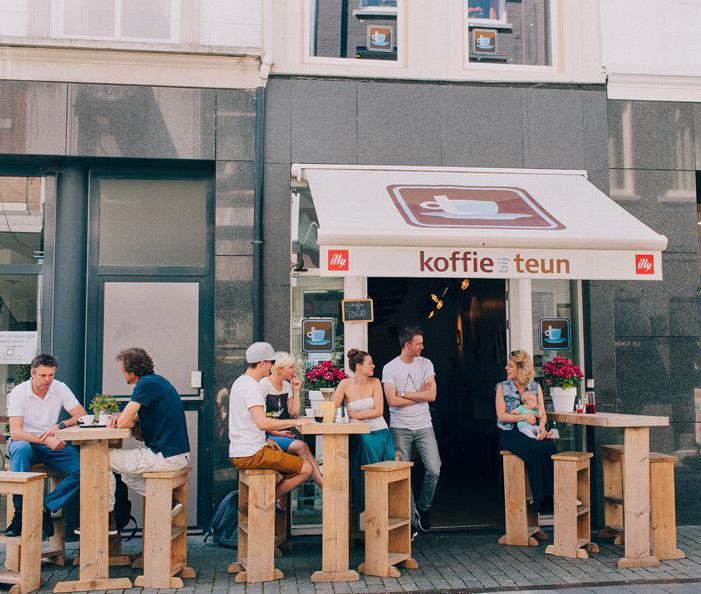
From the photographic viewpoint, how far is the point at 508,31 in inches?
332

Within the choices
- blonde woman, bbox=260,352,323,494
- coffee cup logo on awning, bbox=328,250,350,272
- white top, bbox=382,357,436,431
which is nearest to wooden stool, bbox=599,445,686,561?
white top, bbox=382,357,436,431

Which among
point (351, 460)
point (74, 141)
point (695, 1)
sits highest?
point (695, 1)

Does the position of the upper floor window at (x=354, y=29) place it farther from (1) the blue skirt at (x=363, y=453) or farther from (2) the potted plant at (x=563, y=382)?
(1) the blue skirt at (x=363, y=453)

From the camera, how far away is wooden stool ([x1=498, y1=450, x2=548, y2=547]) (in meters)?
7.16

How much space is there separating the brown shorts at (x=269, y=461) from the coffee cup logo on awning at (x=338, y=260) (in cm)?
153

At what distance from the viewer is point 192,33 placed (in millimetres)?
7812

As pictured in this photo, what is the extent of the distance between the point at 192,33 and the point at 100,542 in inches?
186

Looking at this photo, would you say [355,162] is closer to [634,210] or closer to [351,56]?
[351,56]

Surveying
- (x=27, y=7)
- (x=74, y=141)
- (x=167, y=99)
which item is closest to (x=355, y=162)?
(x=167, y=99)

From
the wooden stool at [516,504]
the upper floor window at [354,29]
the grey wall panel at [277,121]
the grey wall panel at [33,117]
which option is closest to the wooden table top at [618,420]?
the wooden stool at [516,504]

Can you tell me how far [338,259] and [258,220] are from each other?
1897 mm

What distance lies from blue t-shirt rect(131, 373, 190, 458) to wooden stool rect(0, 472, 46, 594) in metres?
0.83

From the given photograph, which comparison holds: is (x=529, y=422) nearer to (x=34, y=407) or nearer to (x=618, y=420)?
(x=618, y=420)

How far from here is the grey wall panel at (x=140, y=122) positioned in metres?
7.59
